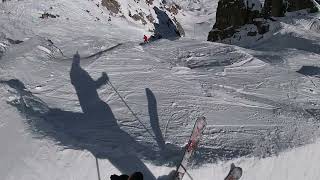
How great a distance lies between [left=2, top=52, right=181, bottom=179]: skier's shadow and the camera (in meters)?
6.61

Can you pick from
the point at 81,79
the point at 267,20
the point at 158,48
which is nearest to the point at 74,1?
the point at 267,20

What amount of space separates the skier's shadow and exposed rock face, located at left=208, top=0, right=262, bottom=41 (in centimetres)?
1688

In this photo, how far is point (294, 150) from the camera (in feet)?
25.7

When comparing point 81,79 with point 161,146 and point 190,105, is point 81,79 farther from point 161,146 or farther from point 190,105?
point 161,146

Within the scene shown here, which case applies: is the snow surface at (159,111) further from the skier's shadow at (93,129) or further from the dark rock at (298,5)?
the dark rock at (298,5)

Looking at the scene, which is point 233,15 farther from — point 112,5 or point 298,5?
point 112,5

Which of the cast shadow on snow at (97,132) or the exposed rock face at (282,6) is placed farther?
the exposed rock face at (282,6)

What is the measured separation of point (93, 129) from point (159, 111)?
1646 mm

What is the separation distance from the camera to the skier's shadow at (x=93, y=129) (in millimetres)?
6613

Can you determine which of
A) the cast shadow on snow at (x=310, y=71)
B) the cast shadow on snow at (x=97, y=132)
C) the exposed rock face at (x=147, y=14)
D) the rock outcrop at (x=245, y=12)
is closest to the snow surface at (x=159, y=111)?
the cast shadow on snow at (x=97, y=132)

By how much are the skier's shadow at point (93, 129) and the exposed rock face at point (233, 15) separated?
16.9 meters

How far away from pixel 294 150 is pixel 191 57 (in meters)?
5.97

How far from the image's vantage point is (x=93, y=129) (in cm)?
765

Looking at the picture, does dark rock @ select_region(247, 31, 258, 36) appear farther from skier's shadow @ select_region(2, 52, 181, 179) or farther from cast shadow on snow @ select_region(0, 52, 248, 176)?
cast shadow on snow @ select_region(0, 52, 248, 176)
